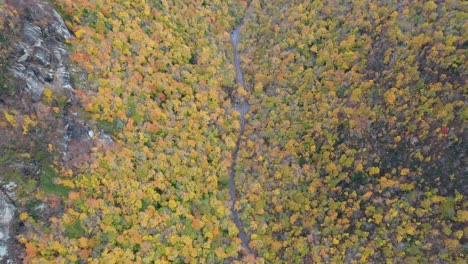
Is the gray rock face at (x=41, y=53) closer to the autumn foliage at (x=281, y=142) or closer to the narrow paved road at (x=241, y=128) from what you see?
the autumn foliage at (x=281, y=142)

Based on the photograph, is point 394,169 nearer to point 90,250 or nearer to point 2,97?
point 90,250

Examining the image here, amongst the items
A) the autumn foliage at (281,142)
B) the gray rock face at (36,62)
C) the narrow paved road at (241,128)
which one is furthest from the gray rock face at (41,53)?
the narrow paved road at (241,128)

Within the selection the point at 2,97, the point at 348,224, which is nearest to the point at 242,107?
the point at 348,224

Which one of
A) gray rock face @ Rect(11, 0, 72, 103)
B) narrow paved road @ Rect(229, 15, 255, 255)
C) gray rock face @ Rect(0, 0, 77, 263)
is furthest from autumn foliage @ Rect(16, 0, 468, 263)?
gray rock face @ Rect(11, 0, 72, 103)

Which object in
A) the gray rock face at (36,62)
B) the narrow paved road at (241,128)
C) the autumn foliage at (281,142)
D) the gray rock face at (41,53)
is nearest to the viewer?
the gray rock face at (36,62)

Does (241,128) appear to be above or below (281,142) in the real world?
below

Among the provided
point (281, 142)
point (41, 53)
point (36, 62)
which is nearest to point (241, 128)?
point (281, 142)

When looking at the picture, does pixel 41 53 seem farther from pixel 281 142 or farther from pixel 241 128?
pixel 281 142

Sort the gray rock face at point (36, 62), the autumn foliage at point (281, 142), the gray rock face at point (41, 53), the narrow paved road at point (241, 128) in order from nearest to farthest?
1. the gray rock face at point (36, 62)
2. the gray rock face at point (41, 53)
3. the autumn foliage at point (281, 142)
4. the narrow paved road at point (241, 128)

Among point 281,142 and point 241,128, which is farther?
point 241,128

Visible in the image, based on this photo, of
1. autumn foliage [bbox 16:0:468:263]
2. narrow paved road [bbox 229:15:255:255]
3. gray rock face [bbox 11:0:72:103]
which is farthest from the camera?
narrow paved road [bbox 229:15:255:255]

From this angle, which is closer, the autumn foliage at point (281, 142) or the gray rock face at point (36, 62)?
the gray rock face at point (36, 62)

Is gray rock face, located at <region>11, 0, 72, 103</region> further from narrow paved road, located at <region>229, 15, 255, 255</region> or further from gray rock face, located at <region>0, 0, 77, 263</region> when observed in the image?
narrow paved road, located at <region>229, 15, 255, 255</region>
